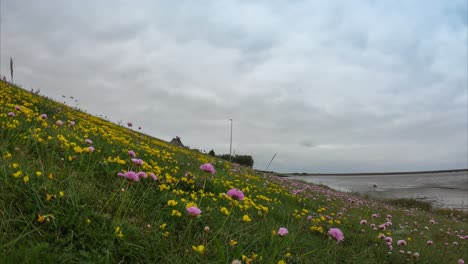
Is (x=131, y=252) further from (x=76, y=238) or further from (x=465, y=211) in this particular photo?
(x=465, y=211)

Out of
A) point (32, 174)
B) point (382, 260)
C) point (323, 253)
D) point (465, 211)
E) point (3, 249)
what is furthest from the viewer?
point (465, 211)

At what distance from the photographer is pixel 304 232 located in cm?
523

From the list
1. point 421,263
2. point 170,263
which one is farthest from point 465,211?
point 170,263

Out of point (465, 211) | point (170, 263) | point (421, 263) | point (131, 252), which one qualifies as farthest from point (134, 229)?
point (465, 211)

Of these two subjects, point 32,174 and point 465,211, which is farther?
point 465,211

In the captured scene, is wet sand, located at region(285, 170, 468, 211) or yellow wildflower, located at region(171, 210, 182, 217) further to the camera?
wet sand, located at region(285, 170, 468, 211)

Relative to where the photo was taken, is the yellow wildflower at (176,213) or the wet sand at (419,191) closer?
the yellow wildflower at (176,213)

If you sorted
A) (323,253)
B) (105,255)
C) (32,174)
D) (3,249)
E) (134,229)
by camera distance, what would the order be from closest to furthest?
1. (3,249)
2. (105,255)
3. (134,229)
4. (32,174)
5. (323,253)

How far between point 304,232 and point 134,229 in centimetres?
313

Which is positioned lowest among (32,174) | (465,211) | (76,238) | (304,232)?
(465,211)

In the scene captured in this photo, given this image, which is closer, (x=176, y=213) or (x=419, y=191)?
(x=176, y=213)

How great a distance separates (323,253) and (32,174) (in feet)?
11.3

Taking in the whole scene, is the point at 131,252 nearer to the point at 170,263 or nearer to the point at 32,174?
the point at 170,263

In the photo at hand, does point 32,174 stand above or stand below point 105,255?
above
